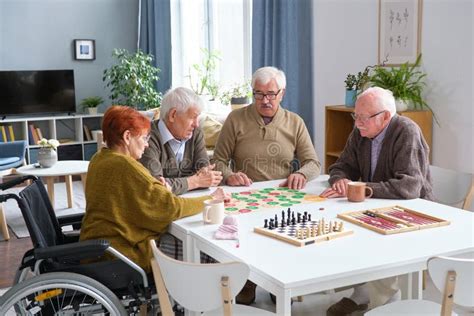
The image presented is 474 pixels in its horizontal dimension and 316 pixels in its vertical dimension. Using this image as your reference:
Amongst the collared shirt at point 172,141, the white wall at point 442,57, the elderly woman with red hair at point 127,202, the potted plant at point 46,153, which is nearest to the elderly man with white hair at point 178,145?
the collared shirt at point 172,141

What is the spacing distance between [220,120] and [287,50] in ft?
3.32

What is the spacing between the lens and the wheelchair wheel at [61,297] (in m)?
2.18

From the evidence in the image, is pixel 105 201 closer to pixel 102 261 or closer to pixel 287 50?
pixel 102 261

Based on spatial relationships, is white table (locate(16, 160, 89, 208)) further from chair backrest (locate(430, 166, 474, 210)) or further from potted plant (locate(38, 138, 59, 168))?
chair backrest (locate(430, 166, 474, 210))

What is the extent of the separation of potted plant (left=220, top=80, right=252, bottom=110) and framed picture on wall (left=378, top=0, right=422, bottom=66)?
1801 millimetres

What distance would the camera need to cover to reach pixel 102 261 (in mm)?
2494

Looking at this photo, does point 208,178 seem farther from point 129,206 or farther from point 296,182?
point 129,206

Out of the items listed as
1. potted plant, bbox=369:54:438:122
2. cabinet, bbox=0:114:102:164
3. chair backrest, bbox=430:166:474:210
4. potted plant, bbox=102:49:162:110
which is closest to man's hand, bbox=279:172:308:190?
chair backrest, bbox=430:166:474:210

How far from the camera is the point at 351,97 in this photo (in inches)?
177

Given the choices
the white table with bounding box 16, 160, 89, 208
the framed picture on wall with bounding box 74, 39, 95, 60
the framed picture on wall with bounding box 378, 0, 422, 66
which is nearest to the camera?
the framed picture on wall with bounding box 378, 0, 422, 66

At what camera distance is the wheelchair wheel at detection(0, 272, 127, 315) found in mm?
2182

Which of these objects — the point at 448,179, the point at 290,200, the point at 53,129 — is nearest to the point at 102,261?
the point at 290,200

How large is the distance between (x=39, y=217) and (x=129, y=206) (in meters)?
0.43

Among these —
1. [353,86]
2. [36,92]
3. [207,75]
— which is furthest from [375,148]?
[36,92]
